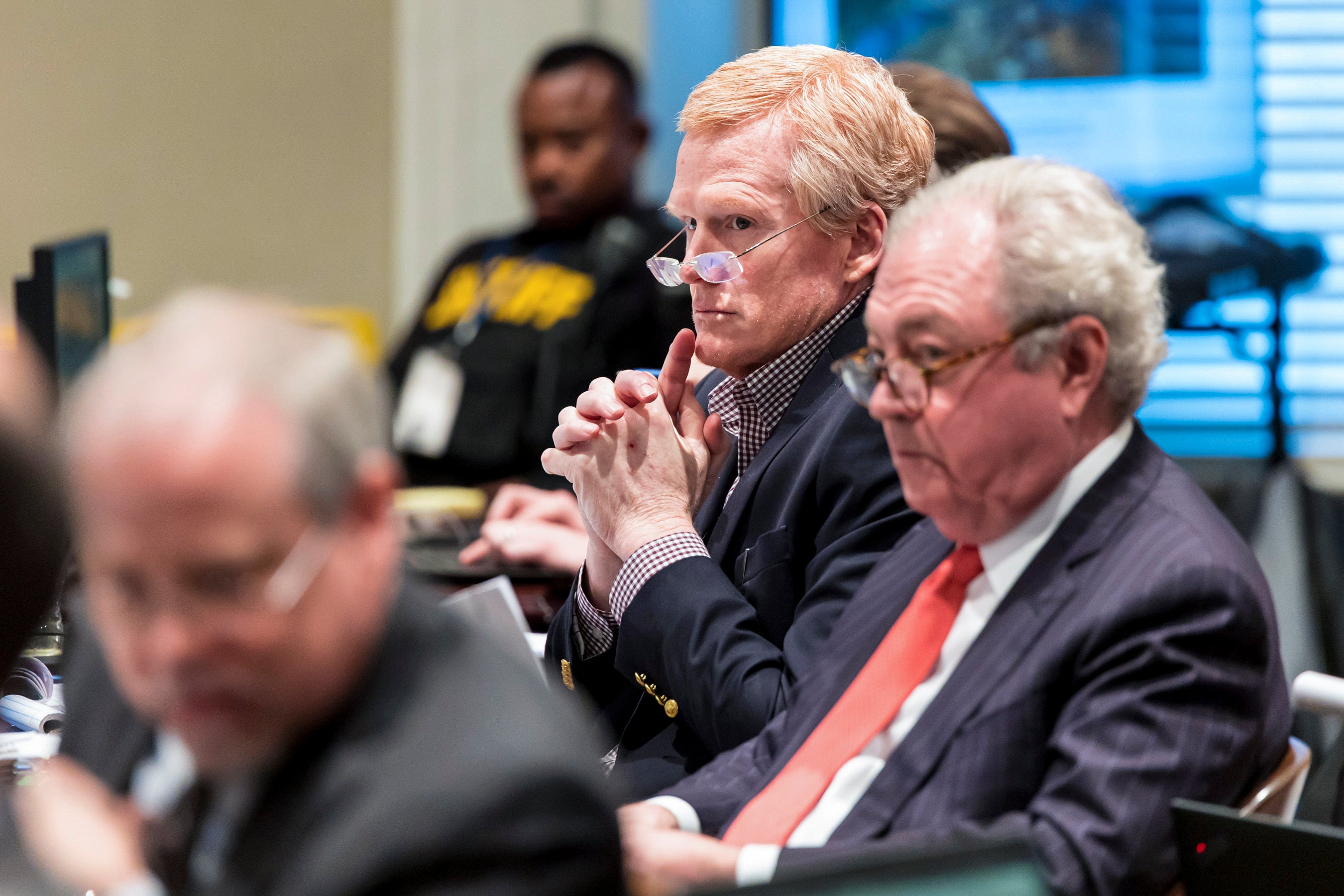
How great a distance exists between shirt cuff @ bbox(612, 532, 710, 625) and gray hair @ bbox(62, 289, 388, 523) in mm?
854

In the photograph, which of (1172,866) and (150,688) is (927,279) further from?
(150,688)

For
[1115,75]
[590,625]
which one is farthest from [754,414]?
[1115,75]

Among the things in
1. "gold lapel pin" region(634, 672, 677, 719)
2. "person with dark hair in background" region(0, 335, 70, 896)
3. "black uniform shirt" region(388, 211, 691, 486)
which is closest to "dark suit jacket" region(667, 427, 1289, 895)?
"gold lapel pin" region(634, 672, 677, 719)

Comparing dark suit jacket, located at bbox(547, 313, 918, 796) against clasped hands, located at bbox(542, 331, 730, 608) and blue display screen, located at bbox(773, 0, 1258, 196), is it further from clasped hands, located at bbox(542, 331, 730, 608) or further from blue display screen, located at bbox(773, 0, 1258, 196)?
blue display screen, located at bbox(773, 0, 1258, 196)

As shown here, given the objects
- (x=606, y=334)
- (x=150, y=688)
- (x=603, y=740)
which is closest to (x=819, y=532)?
(x=603, y=740)

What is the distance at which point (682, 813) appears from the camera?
151 centimetres

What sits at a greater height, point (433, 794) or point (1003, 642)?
point (433, 794)

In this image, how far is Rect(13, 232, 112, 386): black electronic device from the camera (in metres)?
2.38

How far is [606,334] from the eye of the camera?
4047 mm

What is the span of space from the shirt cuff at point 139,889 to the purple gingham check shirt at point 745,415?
34.2 inches

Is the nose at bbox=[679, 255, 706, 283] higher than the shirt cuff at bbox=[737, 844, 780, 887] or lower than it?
higher

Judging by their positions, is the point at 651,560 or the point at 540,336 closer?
the point at 651,560

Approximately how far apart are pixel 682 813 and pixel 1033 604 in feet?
1.39

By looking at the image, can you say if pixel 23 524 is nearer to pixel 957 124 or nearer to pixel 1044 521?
pixel 1044 521
